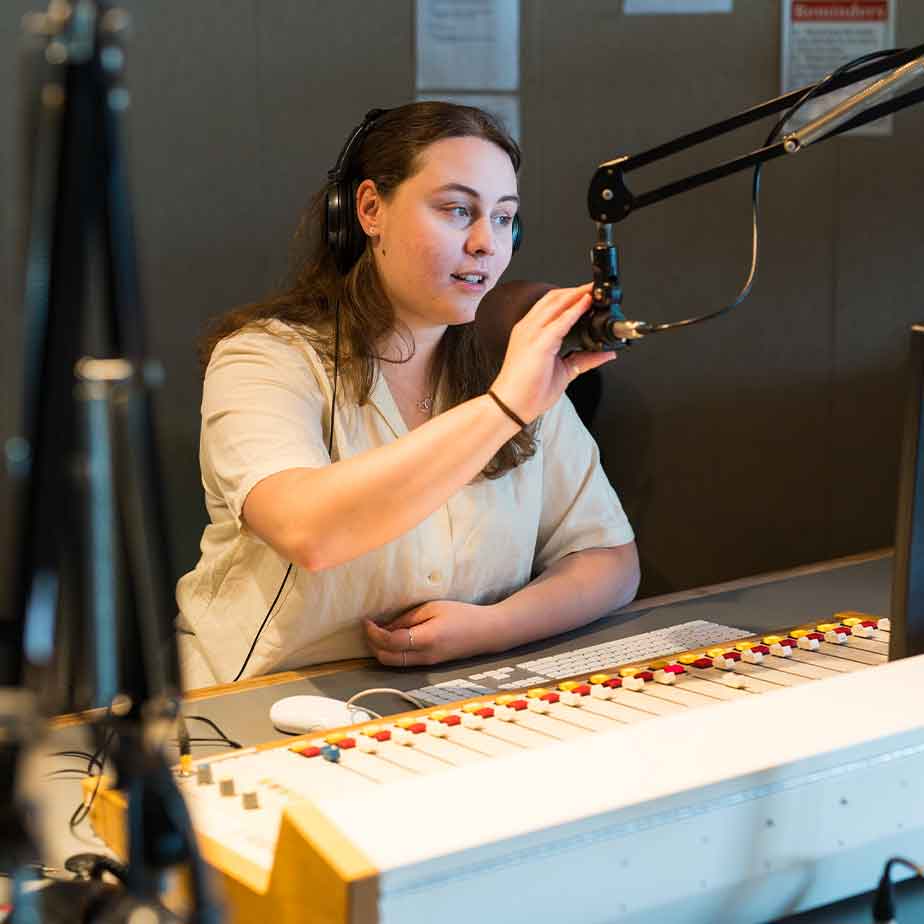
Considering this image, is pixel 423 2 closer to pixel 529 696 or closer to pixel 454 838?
Result: pixel 529 696

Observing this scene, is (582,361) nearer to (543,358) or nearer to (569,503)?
(543,358)

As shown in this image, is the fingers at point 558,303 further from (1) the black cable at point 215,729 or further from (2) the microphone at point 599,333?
(1) the black cable at point 215,729

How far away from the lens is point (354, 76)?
104 inches

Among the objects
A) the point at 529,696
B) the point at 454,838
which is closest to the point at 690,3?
the point at 529,696

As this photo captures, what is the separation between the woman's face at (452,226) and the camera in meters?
1.72

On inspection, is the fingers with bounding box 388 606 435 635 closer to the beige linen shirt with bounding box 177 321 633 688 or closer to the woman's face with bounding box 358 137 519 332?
the beige linen shirt with bounding box 177 321 633 688

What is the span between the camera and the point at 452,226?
1728 mm

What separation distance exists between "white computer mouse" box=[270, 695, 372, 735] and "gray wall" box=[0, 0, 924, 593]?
1277mm

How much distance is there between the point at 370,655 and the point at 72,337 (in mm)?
1228

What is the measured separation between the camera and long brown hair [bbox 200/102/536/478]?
177cm

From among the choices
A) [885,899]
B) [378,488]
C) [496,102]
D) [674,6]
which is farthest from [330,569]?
[674,6]

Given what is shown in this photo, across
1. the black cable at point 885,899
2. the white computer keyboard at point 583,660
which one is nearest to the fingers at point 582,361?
the white computer keyboard at point 583,660

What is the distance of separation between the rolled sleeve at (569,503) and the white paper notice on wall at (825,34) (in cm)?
128

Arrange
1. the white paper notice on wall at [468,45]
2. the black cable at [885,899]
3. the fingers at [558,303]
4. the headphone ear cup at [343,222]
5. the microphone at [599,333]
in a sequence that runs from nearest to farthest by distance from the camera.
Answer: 1. the black cable at [885,899]
2. the microphone at [599,333]
3. the fingers at [558,303]
4. the headphone ear cup at [343,222]
5. the white paper notice on wall at [468,45]
